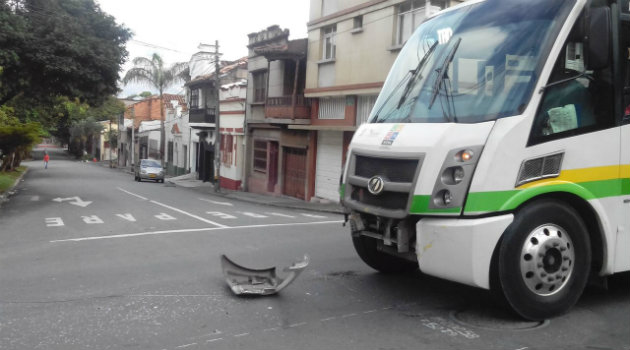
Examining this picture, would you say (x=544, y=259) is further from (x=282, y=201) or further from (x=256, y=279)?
(x=282, y=201)

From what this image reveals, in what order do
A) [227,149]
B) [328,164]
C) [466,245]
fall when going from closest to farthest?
[466,245]
[328,164]
[227,149]

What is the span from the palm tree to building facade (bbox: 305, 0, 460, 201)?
76.3 ft

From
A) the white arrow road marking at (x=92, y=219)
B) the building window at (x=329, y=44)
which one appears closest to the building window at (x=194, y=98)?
the building window at (x=329, y=44)

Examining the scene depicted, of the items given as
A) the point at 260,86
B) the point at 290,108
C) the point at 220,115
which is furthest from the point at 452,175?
the point at 220,115

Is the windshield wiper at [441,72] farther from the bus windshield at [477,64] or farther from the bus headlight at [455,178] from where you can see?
the bus headlight at [455,178]

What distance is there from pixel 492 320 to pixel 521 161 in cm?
143

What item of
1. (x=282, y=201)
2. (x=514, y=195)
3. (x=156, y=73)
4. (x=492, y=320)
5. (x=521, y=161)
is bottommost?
(x=282, y=201)

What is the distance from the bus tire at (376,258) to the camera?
21.8 ft

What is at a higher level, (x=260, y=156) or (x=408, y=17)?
(x=408, y=17)

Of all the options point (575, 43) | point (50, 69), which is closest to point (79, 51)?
point (50, 69)

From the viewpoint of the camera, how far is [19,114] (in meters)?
40.2

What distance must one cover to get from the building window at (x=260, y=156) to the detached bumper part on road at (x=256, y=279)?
24.0 m

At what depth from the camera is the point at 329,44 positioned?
79.5 feet

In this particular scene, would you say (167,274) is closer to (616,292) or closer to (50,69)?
(616,292)
